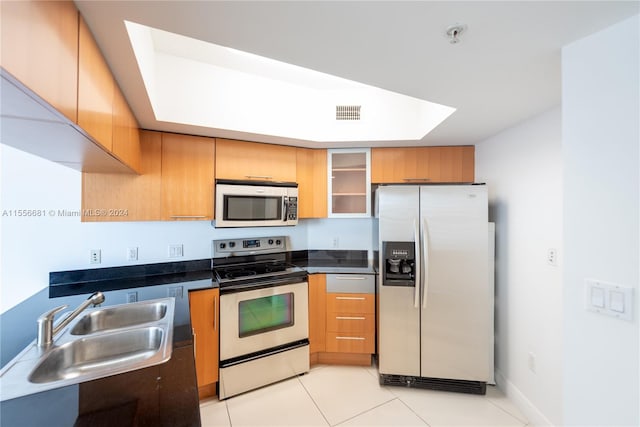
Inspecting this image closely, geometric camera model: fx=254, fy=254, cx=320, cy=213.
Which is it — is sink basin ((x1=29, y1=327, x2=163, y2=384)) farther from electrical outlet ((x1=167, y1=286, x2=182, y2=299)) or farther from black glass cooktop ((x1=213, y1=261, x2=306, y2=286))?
black glass cooktop ((x1=213, y1=261, x2=306, y2=286))

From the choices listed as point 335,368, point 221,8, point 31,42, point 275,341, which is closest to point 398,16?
point 221,8

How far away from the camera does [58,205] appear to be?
1804 millimetres

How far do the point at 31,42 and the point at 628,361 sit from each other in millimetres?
1989

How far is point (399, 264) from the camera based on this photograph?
2.18 meters

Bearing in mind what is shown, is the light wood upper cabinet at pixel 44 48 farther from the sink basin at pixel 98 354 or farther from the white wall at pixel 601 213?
the white wall at pixel 601 213

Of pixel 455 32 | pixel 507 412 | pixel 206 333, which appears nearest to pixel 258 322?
pixel 206 333

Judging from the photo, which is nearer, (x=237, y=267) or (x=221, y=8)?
(x=221, y=8)

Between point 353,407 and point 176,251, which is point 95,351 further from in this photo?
point 353,407

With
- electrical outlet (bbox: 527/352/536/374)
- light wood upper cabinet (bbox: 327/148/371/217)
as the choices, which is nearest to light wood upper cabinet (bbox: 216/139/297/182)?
light wood upper cabinet (bbox: 327/148/371/217)

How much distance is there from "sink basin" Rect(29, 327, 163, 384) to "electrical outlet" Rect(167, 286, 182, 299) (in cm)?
45

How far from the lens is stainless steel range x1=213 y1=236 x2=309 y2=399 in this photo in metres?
1.98

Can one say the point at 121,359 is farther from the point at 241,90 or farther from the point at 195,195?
the point at 241,90

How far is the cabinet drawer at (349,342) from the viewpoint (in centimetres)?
235

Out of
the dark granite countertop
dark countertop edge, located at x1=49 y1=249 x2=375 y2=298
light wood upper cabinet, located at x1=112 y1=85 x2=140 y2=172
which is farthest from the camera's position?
dark countertop edge, located at x1=49 y1=249 x2=375 y2=298
